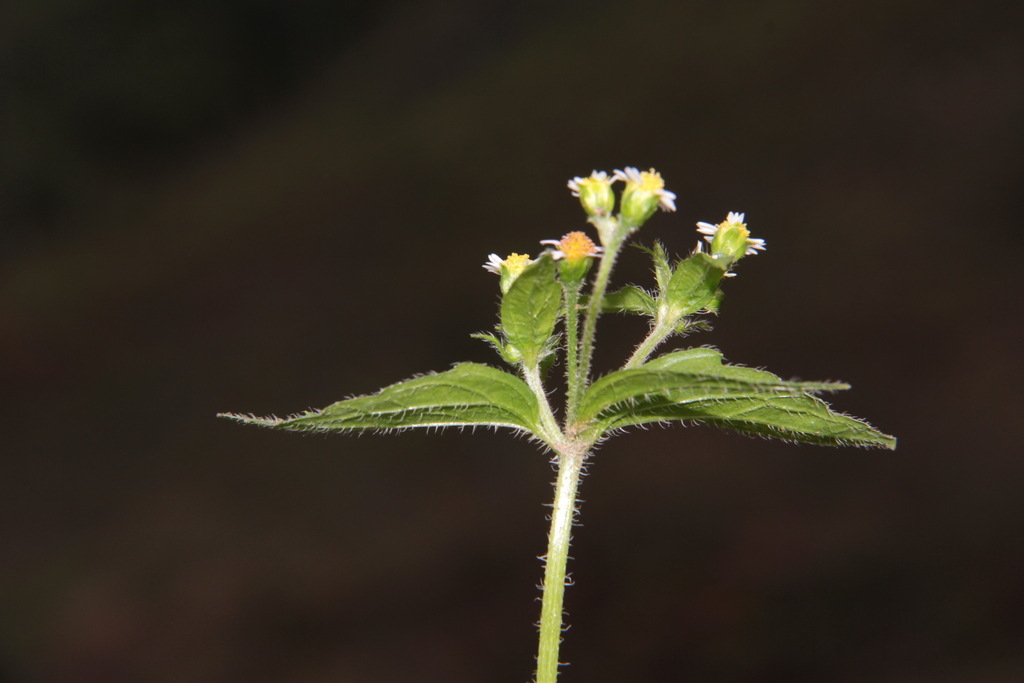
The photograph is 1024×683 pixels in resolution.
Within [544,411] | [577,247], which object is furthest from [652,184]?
[544,411]

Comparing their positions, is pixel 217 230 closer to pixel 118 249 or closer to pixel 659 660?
pixel 118 249

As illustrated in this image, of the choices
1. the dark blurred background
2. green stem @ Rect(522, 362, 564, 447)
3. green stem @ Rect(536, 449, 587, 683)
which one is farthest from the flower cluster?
the dark blurred background

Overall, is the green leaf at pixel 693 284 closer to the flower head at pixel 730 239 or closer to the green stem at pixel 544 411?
the flower head at pixel 730 239

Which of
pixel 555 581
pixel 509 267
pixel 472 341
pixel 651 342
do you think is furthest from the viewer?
pixel 472 341

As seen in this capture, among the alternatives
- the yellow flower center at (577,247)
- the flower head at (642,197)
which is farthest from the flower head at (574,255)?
the flower head at (642,197)

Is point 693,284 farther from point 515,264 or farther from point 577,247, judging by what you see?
point 515,264

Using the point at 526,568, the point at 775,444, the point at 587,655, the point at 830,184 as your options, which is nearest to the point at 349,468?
the point at 526,568

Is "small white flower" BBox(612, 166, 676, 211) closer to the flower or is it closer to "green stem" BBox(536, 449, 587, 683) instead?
the flower
